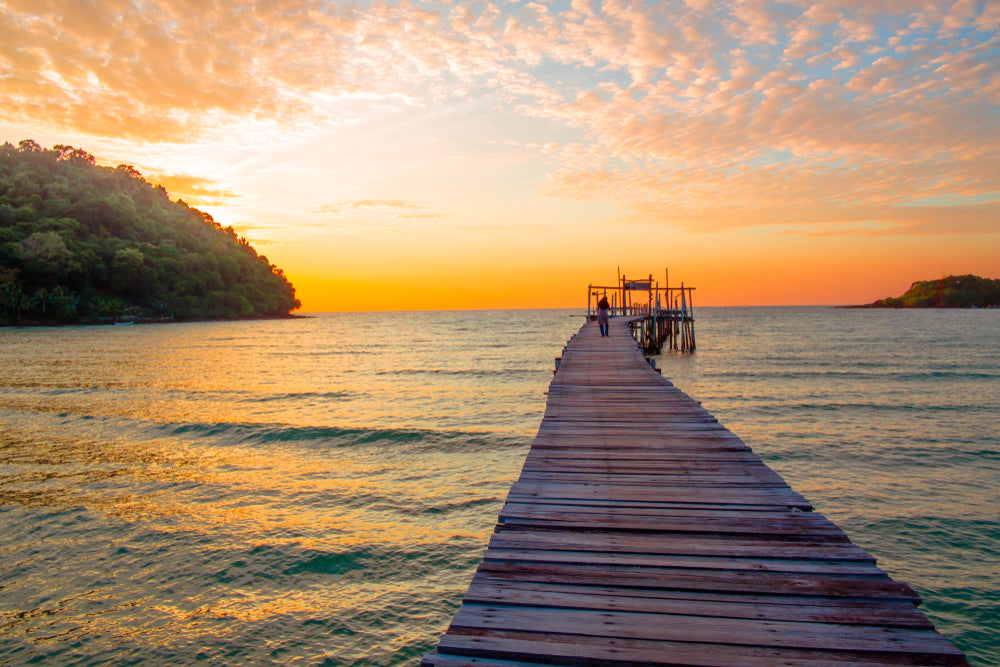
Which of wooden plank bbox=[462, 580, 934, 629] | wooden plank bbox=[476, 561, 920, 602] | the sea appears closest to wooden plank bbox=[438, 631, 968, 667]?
wooden plank bbox=[462, 580, 934, 629]

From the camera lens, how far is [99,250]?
80.8m

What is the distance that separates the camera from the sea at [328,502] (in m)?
5.82

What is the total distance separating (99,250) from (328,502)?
93.8 metres

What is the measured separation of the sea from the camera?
5.82 meters

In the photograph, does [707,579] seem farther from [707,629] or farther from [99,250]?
[99,250]

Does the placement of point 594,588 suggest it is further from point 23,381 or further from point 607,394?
point 23,381

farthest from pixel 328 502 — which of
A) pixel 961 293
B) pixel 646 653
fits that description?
pixel 961 293

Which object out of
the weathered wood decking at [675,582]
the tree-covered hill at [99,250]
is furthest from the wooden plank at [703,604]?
the tree-covered hill at [99,250]

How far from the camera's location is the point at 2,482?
10.4 meters

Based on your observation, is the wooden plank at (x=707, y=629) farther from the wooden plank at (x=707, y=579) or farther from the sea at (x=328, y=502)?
the sea at (x=328, y=502)

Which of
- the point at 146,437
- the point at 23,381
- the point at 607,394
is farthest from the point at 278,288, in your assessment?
the point at 607,394

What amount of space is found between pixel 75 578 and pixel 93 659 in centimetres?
208

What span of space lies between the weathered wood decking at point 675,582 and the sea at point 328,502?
2.53 metres

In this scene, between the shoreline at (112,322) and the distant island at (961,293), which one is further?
the distant island at (961,293)
